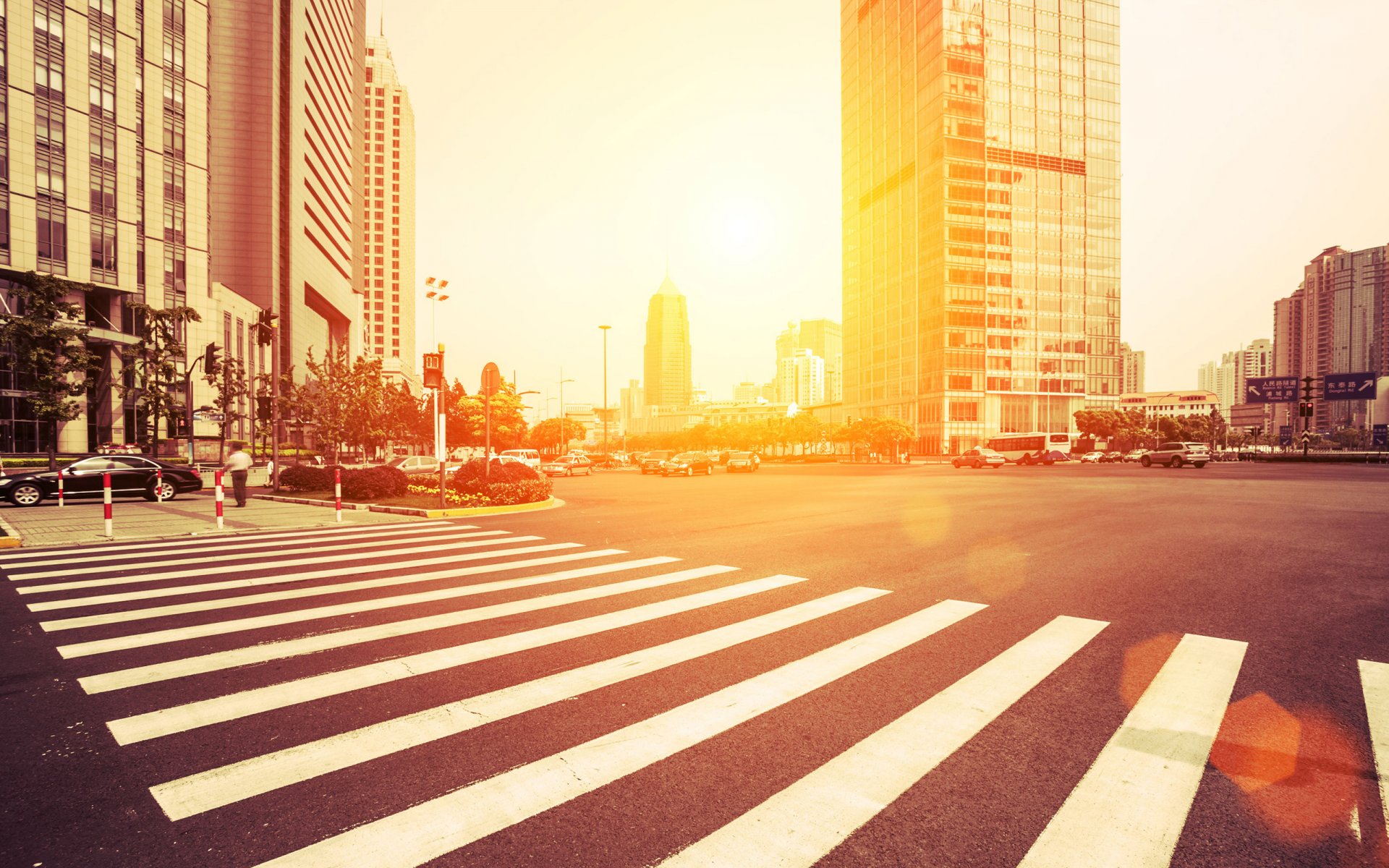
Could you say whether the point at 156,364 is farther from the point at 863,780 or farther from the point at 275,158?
the point at 863,780

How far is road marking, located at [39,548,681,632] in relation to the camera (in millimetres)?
5941

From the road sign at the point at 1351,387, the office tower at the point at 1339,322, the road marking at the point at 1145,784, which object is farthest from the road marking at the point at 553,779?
the office tower at the point at 1339,322

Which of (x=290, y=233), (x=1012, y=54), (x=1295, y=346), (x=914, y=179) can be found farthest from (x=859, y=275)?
(x=1295, y=346)

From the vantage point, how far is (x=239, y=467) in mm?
16422

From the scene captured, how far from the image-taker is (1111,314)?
318 feet

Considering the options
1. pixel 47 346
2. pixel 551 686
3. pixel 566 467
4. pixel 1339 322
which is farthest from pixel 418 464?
pixel 1339 322

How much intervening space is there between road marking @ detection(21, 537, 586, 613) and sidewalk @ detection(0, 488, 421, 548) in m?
5.52

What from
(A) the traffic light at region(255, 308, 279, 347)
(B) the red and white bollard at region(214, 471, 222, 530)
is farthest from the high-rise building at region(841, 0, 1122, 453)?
(B) the red and white bollard at region(214, 471, 222, 530)

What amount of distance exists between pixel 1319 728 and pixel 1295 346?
803ft

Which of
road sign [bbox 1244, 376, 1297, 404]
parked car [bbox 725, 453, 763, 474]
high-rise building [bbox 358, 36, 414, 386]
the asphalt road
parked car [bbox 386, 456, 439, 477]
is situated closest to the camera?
the asphalt road

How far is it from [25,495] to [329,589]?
18843 mm

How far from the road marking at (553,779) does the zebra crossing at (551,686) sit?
1 cm

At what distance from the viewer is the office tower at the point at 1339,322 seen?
506ft

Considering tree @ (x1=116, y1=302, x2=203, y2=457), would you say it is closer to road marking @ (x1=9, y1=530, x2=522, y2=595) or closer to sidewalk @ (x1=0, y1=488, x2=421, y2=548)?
sidewalk @ (x1=0, y1=488, x2=421, y2=548)
